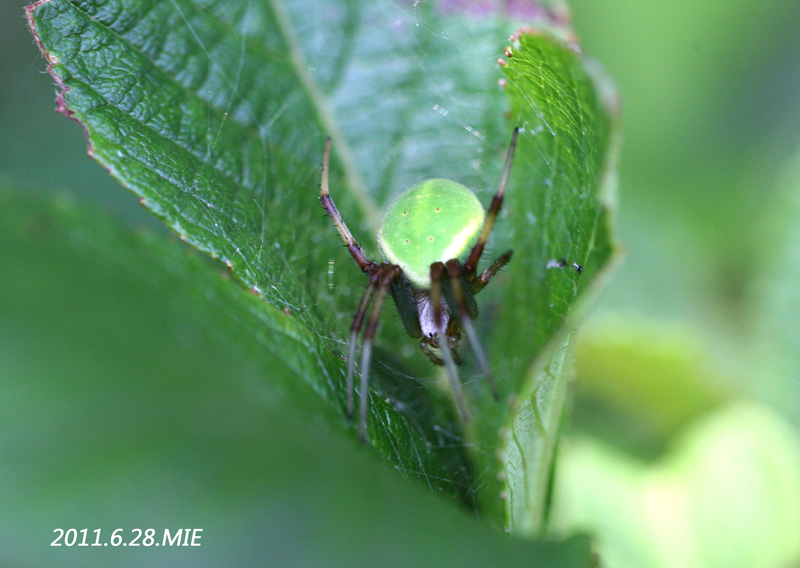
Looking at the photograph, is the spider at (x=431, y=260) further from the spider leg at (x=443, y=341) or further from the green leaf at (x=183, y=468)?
the green leaf at (x=183, y=468)

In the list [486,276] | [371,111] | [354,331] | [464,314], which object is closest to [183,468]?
[354,331]

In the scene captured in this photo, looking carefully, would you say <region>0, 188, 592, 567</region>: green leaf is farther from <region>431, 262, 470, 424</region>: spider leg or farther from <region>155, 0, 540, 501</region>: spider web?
<region>155, 0, 540, 501</region>: spider web

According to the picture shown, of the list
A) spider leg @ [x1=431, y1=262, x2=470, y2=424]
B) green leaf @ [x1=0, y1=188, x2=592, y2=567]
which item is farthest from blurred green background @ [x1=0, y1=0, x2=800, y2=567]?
spider leg @ [x1=431, y1=262, x2=470, y2=424]

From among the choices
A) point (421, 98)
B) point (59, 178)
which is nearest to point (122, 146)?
point (421, 98)

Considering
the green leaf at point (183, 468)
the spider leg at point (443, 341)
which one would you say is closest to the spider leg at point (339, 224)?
the spider leg at point (443, 341)

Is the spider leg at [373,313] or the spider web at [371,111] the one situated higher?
the spider web at [371,111]

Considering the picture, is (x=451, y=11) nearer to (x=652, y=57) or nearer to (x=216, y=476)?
(x=216, y=476)
